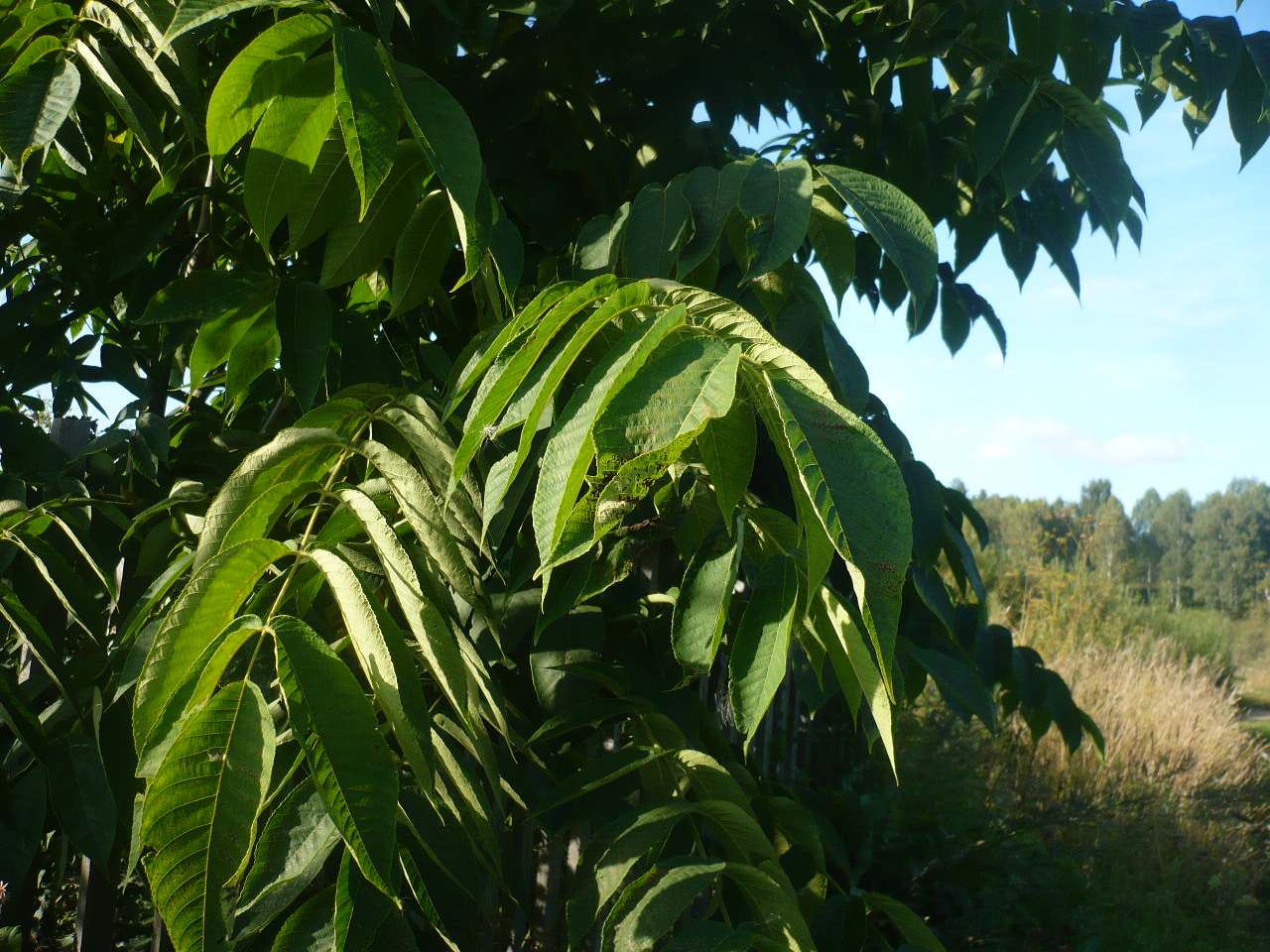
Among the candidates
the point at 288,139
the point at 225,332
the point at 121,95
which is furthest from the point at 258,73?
the point at 225,332

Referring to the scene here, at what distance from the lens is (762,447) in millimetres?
1370

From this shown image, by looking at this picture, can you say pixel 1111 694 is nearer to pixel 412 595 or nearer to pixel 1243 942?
pixel 1243 942

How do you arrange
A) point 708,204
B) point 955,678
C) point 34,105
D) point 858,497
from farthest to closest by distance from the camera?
1. point 955,678
2. point 708,204
3. point 34,105
4. point 858,497

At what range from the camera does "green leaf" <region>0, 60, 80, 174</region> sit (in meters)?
0.77

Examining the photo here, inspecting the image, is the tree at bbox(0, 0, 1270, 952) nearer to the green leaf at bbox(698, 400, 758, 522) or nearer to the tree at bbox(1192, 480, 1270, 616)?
the green leaf at bbox(698, 400, 758, 522)

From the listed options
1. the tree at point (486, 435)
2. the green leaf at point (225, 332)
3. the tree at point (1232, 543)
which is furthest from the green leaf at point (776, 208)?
the tree at point (1232, 543)

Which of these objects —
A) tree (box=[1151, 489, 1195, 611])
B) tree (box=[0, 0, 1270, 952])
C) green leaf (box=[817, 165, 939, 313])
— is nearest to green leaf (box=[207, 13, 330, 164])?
tree (box=[0, 0, 1270, 952])

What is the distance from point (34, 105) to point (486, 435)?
1.66ft

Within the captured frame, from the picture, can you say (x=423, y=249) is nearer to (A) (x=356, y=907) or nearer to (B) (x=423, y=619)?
(B) (x=423, y=619)

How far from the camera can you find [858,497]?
47cm

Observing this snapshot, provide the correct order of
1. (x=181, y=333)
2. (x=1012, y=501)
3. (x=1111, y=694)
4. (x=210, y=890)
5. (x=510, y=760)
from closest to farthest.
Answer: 1. (x=210, y=890)
2. (x=510, y=760)
3. (x=181, y=333)
4. (x=1111, y=694)
5. (x=1012, y=501)

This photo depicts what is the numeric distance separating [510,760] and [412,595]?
364mm

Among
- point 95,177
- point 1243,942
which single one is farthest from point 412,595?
point 1243,942

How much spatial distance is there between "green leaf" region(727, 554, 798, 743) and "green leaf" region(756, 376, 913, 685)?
0.19 metres
